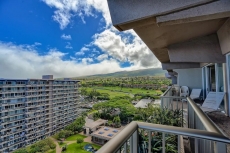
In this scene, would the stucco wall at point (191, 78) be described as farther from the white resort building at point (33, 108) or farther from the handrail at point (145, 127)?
the white resort building at point (33, 108)

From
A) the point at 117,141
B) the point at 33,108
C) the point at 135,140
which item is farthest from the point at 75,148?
the point at 117,141

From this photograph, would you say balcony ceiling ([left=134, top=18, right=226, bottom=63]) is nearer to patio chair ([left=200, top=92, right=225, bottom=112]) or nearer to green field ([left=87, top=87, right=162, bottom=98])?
patio chair ([left=200, top=92, right=225, bottom=112])

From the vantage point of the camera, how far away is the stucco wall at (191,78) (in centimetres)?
855

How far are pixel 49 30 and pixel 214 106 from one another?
47.7 meters

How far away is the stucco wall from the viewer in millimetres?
8554

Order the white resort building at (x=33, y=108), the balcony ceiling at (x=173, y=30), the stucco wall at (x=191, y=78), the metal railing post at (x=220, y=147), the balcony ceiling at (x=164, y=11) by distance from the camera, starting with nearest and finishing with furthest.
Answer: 1. the metal railing post at (x=220, y=147)
2. the balcony ceiling at (x=164, y=11)
3. the balcony ceiling at (x=173, y=30)
4. the stucco wall at (x=191, y=78)
5. the white resort building at (x=33, y=108)

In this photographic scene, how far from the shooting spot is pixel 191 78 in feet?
30.0

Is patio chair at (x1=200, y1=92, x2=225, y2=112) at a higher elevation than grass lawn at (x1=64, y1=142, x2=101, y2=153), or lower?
higher

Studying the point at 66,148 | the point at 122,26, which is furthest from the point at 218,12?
the point at 66,148

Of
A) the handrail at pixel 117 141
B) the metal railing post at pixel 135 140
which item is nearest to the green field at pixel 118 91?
the metal railing post at pixel 135 140

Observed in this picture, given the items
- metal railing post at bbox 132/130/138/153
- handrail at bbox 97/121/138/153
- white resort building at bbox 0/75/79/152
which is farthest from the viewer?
white resort building at bbox 0/75/79/152

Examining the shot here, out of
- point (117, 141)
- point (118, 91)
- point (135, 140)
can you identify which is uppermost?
point (117, 141)

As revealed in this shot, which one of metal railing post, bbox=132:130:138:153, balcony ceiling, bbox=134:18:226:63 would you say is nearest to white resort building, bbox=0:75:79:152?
balcony ceiling, bbox=134:18:226:63

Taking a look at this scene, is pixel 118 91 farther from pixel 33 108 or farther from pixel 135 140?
pixel 135 140
